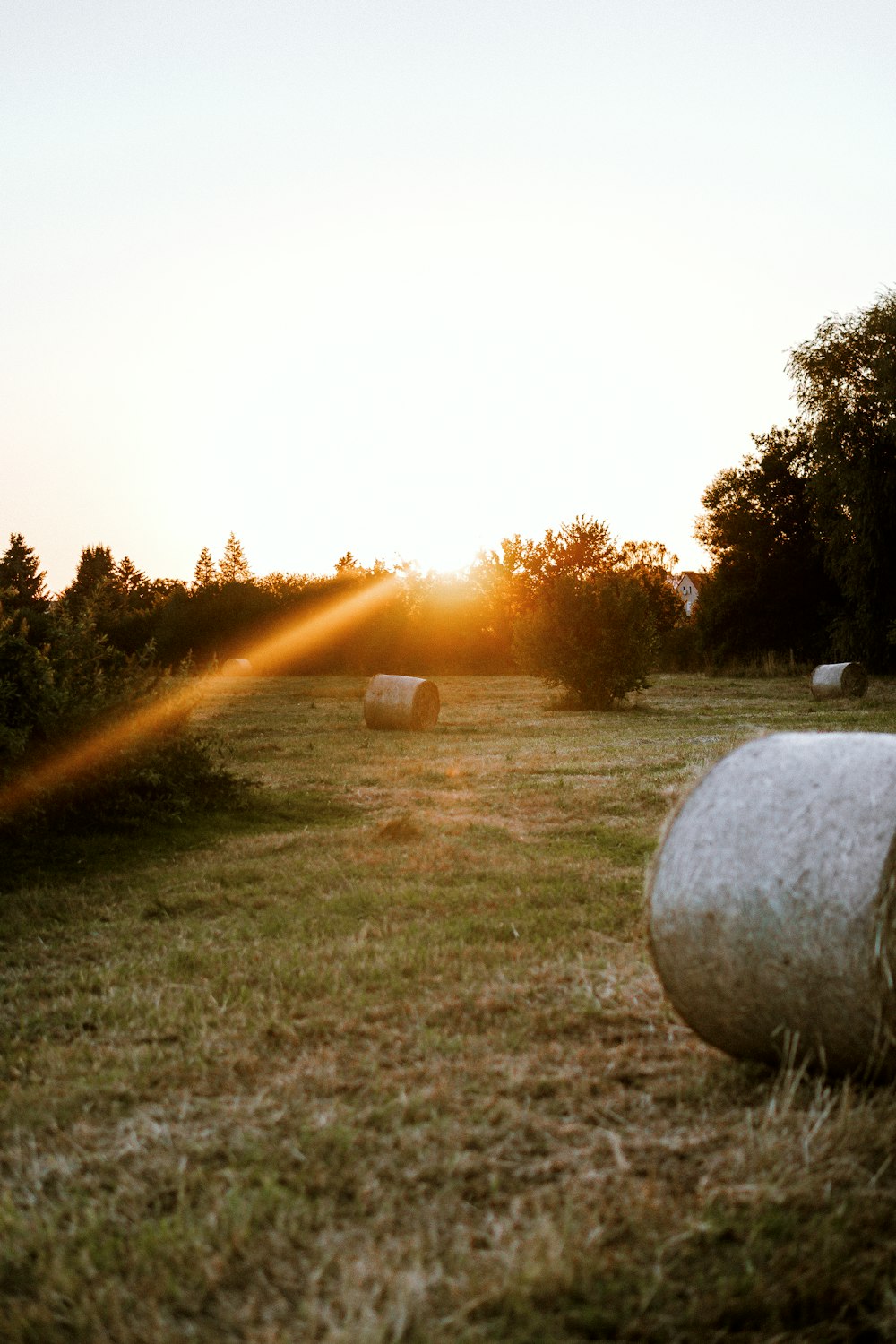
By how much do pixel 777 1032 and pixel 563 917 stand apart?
7.55 feet

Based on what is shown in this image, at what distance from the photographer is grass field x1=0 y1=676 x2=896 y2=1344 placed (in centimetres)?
237

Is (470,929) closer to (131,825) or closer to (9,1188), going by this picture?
(9,1188)


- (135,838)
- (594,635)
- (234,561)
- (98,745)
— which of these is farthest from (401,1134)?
(234,561)

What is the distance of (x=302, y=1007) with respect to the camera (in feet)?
14.4

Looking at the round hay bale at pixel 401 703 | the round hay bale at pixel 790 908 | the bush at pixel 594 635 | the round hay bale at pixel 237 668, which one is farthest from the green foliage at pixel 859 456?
the round hay bale at pixel 790 908

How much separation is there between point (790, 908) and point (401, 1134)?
151cm

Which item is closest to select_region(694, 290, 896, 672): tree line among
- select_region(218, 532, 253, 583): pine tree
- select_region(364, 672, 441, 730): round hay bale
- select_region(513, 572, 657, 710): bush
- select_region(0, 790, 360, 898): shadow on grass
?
select_region(513, 572, 657, 710): bush

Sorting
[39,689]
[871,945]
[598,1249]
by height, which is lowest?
[598,1249]

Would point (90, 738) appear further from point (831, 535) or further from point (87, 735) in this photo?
point (831, 535)

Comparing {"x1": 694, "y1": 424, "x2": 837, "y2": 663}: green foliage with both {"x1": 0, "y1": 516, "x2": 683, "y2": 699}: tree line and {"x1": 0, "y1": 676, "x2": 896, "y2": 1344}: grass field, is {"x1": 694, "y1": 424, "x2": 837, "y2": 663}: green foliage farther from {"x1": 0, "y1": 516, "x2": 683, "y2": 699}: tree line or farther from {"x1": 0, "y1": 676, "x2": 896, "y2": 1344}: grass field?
{"x1": 0, "y1": 676, "x2": 896, "y2": 1344}: grass field

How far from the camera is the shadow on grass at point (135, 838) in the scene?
24.6ft

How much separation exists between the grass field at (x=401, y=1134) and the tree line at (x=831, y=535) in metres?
26.6

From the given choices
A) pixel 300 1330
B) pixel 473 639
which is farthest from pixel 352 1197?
pixel 473 639

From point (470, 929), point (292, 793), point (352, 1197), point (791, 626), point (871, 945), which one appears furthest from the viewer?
point (791, 626)
